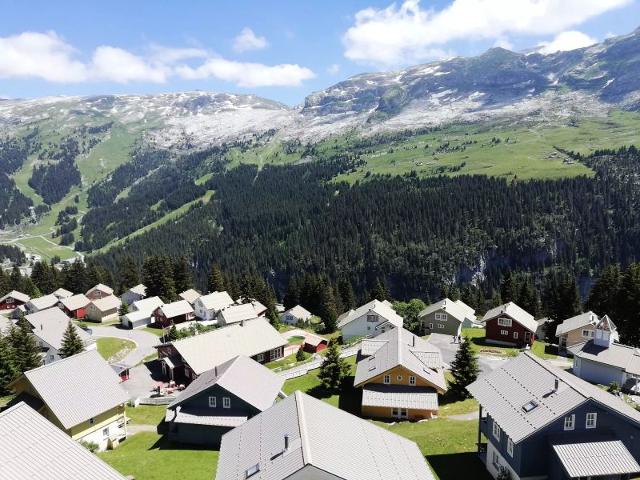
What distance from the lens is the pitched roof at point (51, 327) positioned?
78062 millimetres

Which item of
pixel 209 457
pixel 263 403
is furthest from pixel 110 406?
pixel 263 403

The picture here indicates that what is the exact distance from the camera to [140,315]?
10450cm

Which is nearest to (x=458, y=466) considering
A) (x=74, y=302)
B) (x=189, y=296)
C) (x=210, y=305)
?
(x=210, y=305)

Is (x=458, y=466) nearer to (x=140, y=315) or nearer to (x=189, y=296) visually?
(x=140, y=315)

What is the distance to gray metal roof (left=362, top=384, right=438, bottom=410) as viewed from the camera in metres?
48.2

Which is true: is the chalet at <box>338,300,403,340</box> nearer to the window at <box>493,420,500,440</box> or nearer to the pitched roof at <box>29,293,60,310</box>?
the window at <box>493,420,500,440</box>

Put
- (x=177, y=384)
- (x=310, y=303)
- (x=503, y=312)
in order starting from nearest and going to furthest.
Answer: (x=177, y=384), (x=503, y=312), (x=310, y=303)

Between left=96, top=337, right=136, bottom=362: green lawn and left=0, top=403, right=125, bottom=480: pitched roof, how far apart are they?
193 feet

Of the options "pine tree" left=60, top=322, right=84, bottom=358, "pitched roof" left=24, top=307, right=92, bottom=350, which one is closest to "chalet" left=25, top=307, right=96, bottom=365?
"pitched roof" left=24, top=307, right=92, bottom=350

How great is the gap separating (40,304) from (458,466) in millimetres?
107673

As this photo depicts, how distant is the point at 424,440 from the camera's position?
41.5m

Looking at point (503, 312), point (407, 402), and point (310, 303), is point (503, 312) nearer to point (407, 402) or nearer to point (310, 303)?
point (407, 402)

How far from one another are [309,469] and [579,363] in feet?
159

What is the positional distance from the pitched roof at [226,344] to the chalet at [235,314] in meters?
20.7
